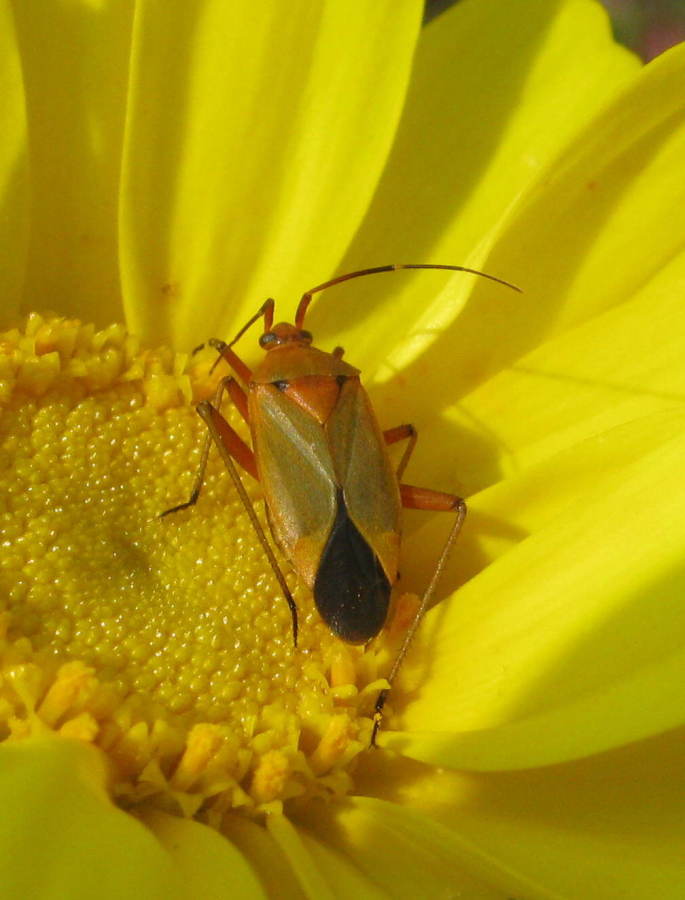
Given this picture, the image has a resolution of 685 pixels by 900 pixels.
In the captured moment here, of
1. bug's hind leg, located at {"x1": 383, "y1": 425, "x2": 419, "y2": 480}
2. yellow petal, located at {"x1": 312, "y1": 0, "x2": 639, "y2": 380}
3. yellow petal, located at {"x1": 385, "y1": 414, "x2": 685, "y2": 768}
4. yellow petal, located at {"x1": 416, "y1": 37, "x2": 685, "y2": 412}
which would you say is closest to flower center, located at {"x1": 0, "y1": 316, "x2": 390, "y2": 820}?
yellow petal, located at {"x1": 385, "y1": 414, "x2": 685, "y2": 768}

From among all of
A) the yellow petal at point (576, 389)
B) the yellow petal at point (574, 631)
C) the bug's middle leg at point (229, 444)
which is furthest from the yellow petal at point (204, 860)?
the yellow petal at point (576, 389)

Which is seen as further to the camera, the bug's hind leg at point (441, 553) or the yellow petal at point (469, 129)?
the yellow petal at point (469, 129)

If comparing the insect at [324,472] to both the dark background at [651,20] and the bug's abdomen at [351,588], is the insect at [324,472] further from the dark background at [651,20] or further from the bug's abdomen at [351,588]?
the dark background at [651,20]

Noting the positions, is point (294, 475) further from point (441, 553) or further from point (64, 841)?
point (64, 841)

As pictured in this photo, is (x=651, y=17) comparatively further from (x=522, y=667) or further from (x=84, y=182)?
(x=522, y=667)

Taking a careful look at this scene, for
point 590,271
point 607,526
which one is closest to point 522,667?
point 607,526

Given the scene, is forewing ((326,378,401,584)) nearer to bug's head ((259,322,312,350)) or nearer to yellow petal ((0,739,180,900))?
bug's head ((259,322,312,350))

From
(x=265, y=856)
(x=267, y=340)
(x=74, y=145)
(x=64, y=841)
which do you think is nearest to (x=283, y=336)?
(x=267, y=340)
